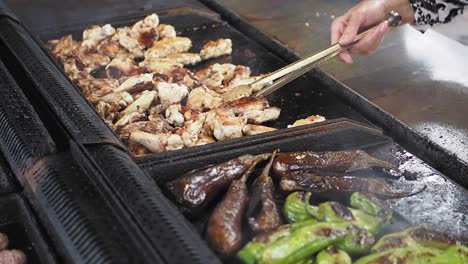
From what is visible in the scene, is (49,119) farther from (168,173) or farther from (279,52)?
(279,52)

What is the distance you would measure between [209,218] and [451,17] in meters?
2.42

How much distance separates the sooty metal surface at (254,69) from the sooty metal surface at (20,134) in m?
0.50

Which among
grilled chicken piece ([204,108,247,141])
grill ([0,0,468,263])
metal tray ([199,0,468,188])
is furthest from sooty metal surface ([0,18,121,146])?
metal tray ([199,0,468,188])

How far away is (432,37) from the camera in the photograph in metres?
4.84

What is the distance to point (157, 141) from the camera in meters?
3.23

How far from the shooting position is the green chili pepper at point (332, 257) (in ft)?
7.41

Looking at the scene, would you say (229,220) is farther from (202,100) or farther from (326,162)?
(202,100)

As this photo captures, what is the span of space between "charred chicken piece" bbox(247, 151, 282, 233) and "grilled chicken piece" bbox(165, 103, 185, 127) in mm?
955

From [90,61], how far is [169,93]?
945 mm

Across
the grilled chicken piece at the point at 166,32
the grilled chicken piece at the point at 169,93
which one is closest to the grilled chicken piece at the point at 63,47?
the grilled chicken piece at the point at 166,32

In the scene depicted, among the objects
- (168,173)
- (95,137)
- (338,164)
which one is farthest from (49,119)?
(338,164)

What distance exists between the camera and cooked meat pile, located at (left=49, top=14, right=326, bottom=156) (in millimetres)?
3432

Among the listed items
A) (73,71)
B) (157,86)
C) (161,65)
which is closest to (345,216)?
(157,86)

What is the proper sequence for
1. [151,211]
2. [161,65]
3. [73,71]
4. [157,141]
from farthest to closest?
[161,65] < [73,71] < [157,141] < [151,211]
